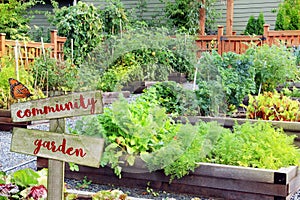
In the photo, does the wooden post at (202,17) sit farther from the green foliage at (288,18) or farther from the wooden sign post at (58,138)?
the wooden sign post at (58,138)

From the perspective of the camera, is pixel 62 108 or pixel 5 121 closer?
pixel 62 108

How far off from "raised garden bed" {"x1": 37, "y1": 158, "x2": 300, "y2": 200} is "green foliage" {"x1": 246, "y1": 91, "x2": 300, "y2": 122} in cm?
158

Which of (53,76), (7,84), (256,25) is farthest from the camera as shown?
(256,25)

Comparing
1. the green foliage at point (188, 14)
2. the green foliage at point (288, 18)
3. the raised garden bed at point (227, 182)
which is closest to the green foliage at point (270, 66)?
the raised garden bed at point (227, 182)

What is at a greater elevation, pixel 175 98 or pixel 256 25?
pixel 256 25

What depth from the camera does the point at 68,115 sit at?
2264mm

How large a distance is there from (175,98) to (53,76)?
4464 millimetres

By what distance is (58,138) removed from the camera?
2.25 metres

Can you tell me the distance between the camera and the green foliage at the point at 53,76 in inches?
371

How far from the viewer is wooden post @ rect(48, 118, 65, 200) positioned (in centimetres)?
232

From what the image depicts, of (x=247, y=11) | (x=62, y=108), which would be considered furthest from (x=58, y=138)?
(x=247, y=11)

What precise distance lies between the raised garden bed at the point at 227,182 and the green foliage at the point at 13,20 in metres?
11.6

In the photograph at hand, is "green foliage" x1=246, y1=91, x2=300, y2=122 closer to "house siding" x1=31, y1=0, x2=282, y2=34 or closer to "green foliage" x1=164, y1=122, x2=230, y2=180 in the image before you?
"green foliage" x1=164, y1=122, x2=230, y2=180

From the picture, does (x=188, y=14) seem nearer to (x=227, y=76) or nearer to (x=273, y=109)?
(x=227, y=76)
